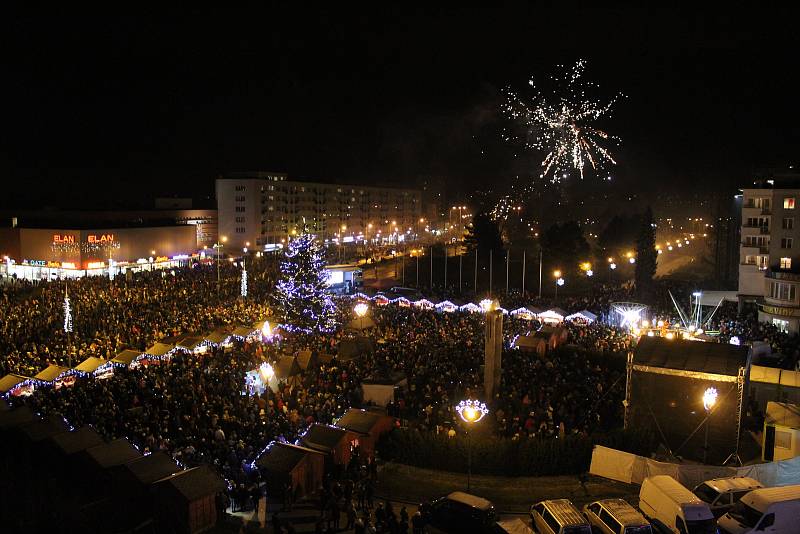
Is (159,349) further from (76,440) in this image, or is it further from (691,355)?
(691,355)

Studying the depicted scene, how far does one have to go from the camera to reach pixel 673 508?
10227 millimetres

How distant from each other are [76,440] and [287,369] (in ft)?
25.2

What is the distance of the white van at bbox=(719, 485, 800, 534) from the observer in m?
9.78

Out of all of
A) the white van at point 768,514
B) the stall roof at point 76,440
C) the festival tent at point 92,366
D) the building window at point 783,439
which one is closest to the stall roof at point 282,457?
the stall roof at point 76,440

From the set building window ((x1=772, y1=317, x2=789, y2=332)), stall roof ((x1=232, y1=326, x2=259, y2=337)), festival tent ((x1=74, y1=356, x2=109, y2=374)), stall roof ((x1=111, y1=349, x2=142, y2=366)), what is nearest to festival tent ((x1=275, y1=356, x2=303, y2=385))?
stall roof ((x1=232, y1=326, x2=259, y2=337))

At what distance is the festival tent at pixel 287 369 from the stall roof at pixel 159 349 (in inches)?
164

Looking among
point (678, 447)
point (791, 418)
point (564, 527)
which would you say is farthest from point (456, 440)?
point (791, 418)

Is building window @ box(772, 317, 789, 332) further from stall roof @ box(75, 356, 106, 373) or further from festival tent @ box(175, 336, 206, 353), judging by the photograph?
stall roof @ box(75, 356, 106, 373)

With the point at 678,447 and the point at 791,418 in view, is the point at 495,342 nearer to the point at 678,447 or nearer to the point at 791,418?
the point at 678,447

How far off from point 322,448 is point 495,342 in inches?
247

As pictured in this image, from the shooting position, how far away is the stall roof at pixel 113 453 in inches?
459

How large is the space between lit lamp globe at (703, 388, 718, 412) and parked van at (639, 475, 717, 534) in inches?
144

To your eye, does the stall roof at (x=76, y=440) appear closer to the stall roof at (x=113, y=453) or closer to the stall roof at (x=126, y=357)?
the stall roof at (x=113, y=453)

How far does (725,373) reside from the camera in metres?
14.3
